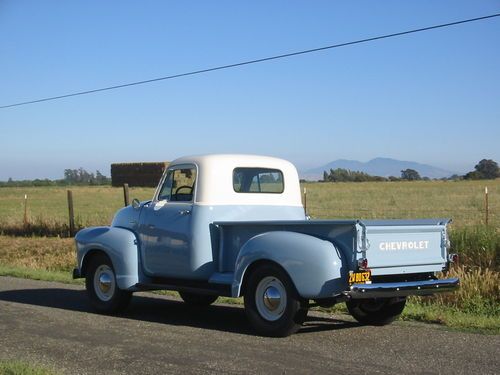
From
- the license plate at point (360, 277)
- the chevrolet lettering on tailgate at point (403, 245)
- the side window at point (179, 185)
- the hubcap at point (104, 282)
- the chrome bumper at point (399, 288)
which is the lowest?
the hubcap at point (104, 282)

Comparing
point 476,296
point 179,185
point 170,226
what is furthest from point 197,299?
point 476,296

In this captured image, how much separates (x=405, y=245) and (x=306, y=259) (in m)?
1.14

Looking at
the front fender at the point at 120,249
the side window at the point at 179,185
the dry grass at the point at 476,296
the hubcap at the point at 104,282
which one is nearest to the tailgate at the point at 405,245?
the dry grass at the point at 476,296

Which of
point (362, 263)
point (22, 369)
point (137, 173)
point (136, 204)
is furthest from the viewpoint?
point (137, 173)

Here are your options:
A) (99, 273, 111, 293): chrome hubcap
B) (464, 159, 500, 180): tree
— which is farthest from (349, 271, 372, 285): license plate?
(464, 159, 500, 180): tree

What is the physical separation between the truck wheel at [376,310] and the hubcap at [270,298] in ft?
3.84

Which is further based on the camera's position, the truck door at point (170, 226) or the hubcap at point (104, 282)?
the hubcap at point (104, 282)

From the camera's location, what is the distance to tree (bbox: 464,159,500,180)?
95.4 m

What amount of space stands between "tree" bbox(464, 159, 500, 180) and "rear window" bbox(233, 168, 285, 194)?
8817 centimetres

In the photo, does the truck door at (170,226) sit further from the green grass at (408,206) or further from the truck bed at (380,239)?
the green grass at (408,206)

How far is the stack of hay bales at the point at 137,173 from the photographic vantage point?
5684 centimetres

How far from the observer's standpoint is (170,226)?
30.0 ft

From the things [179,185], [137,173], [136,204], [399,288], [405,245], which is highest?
[137,173]

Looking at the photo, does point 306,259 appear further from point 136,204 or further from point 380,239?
point 136,204
